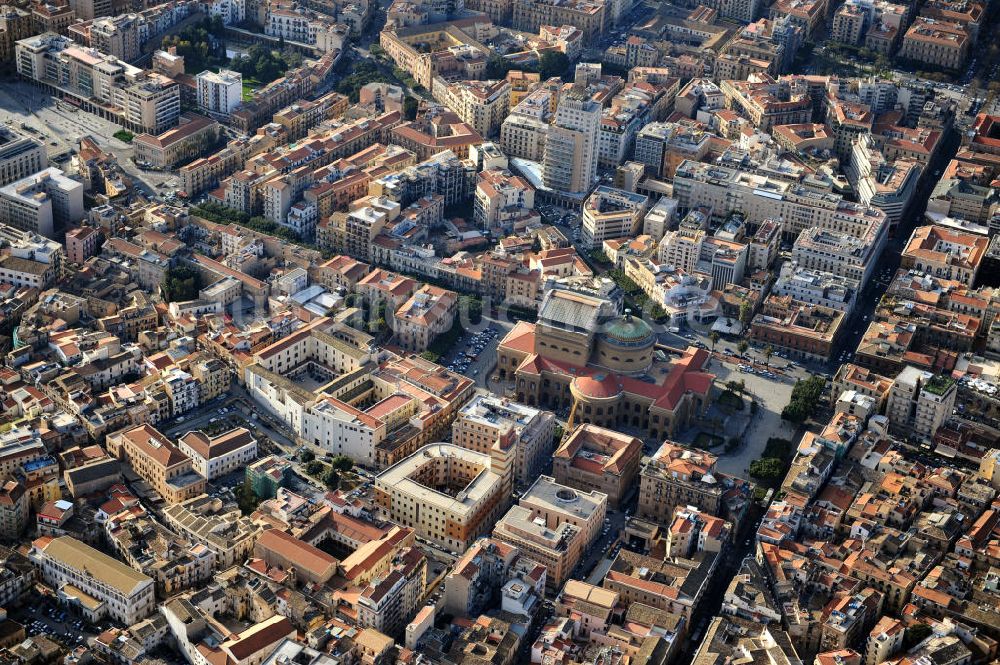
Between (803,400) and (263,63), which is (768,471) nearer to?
(803,400)

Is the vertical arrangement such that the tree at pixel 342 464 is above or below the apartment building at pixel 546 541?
below

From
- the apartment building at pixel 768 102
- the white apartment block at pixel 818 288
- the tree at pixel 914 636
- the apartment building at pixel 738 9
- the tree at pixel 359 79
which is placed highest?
the apartment building at pixel 738 9

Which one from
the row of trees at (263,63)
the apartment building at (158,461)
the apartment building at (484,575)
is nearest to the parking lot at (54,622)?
the apartment building at (158,461)

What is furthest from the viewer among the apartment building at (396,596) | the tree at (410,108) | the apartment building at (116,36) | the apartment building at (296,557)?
the apartment building at (116,36)

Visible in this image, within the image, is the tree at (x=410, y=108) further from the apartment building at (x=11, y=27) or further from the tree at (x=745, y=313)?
the tree at (x=745, y=313)

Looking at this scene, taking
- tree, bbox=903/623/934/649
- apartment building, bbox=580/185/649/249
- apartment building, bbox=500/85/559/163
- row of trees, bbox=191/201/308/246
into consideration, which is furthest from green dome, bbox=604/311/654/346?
apartment building, bbox=500/85/559/163

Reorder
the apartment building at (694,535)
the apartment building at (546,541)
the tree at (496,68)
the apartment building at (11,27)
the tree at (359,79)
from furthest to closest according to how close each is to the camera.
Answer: the tree at (496,68) < the tree at (359,79) < the apartment building at (11,27) < the apartment building at (694,535) < the apartment building at (546,541)

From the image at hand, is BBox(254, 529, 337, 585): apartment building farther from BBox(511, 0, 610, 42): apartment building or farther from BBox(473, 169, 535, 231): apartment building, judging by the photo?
BBox(511, 0, 610, 42): apartment building
